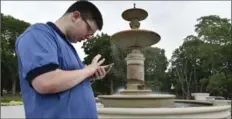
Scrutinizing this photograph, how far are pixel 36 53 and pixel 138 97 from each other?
273 inches

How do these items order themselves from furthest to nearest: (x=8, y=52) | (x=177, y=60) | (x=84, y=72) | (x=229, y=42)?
1. (x=177, y=60)
2. (x=8, y=52)
3. (x=229, y=42)
4. (x=84, y=72)

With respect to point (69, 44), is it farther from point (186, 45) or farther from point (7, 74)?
point (7, 74)

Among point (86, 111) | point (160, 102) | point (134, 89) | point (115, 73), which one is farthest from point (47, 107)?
point (115, 73)

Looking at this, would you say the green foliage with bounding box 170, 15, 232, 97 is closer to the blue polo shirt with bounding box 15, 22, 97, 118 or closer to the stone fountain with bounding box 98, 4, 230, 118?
the stone fountain with bounding box 98, 4, 230, 118

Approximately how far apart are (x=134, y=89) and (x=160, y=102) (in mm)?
1861

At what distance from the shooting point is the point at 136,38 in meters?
10.6

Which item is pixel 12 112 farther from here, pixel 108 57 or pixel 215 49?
pixel 108 57

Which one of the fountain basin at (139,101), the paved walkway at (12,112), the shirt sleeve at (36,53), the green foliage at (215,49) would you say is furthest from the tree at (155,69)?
the shirt sleeve at (36,53)

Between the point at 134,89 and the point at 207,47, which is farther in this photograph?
the point at 207,47

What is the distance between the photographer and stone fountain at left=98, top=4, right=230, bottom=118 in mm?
5941

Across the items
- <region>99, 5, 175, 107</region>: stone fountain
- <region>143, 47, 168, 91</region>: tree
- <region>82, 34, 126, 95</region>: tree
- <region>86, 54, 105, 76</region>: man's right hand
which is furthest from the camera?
<region>143, 47, 168, 91</region>: tree

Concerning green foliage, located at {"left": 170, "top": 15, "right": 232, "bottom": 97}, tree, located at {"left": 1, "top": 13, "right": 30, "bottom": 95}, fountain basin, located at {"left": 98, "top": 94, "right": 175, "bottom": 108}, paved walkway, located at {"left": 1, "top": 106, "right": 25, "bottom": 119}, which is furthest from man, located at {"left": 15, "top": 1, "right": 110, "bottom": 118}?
tree, located at {"left": 1, "top": 13, "right": 30, "bottom": 95}

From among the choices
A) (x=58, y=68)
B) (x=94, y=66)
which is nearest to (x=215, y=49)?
(x=94, y=66)

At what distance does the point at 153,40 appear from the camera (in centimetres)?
1068
